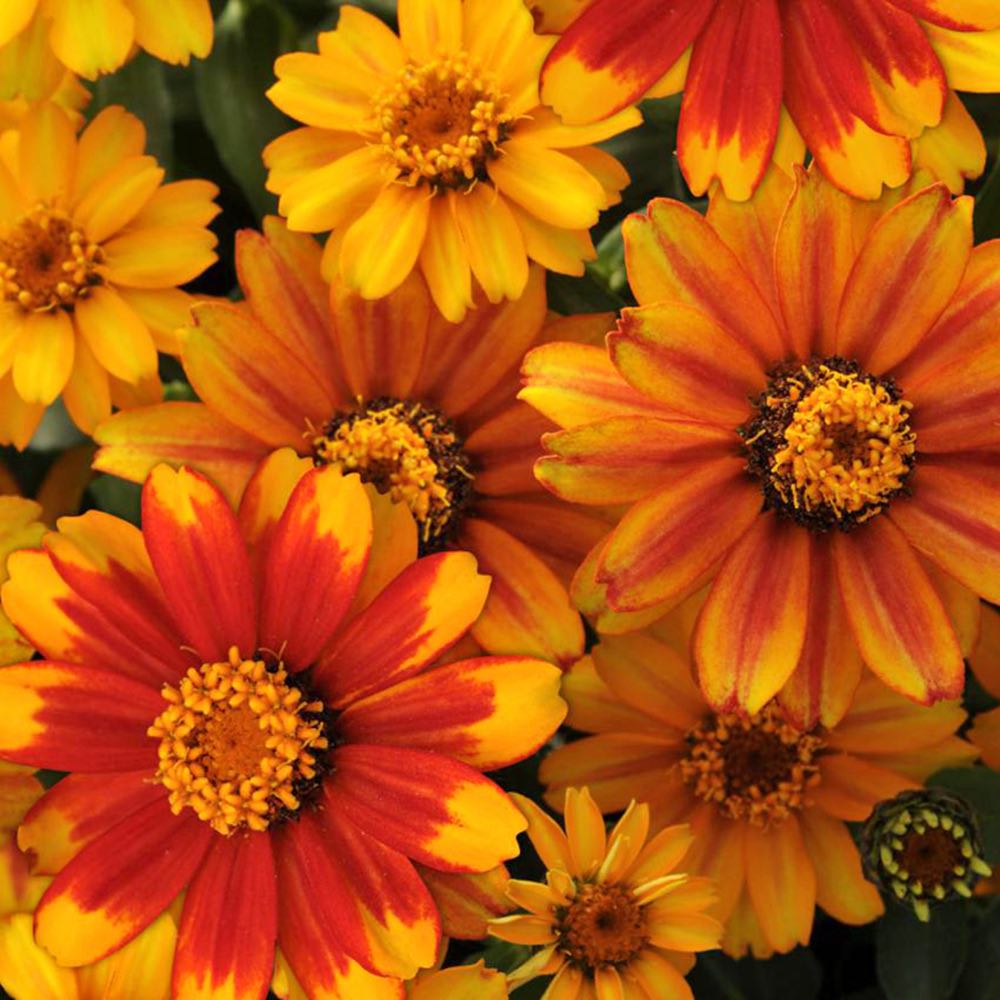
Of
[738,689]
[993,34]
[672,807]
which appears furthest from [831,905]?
[993,34]

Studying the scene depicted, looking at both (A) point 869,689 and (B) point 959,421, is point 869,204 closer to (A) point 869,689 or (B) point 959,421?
(B) point 959,421

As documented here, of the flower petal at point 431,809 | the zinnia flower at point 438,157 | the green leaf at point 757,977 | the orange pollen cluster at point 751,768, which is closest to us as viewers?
the flower petal at point 431,809

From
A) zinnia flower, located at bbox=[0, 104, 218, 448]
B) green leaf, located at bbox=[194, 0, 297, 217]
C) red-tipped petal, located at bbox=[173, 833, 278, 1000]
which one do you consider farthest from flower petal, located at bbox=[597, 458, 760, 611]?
green leaf, located at bbox=[194, 0, 297, 217]

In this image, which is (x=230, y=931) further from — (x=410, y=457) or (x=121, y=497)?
(x=121, y=497)

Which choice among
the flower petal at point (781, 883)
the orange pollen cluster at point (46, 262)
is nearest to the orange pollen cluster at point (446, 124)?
the orange pollen cluster at point (46, 262)

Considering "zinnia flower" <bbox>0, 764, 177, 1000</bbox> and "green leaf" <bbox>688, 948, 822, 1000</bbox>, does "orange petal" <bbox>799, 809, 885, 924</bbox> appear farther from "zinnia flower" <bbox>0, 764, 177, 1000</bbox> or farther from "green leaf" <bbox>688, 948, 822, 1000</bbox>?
"zinnia flower" <bbox>0, 764, 177, 1000</bbox>

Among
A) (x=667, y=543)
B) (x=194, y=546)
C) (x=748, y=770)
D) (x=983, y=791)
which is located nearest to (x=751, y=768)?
(x=748, y=770)

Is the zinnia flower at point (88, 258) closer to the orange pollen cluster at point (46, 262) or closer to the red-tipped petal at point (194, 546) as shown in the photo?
the orange pollen cluster at point (46, 262)
